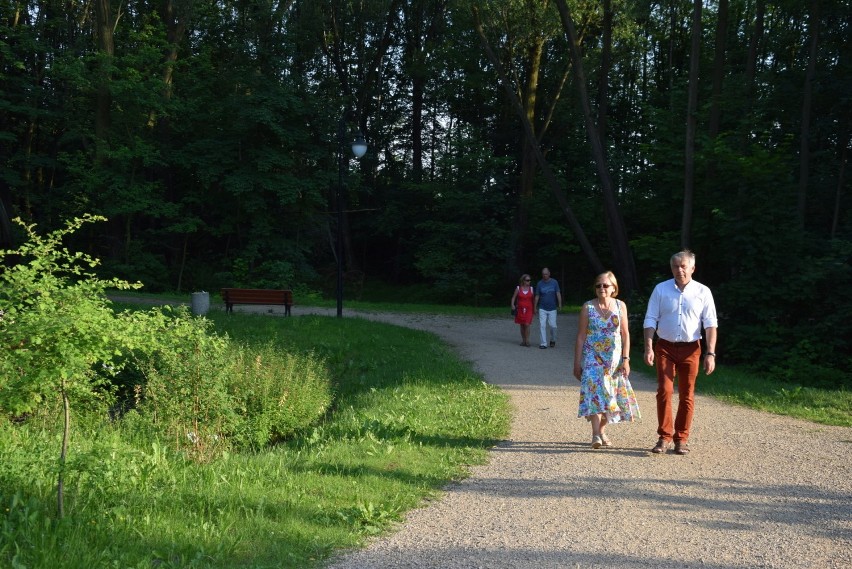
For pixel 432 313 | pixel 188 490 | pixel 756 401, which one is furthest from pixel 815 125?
pixel 188 490

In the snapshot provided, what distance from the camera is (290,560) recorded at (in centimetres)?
455

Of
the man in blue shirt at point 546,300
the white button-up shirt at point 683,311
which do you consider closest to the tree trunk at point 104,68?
the man in blue shirt at point 546,300

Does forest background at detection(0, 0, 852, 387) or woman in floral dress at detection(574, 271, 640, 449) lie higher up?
forest background at detection(0, 0, 852, 387)

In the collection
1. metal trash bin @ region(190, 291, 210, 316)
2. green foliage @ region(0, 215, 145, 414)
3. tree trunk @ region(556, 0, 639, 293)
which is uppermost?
tree trunk @ region(556, 0, 639, 293)

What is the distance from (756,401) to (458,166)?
2519 cm

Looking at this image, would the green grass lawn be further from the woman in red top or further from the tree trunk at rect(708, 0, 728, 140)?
the tree trunk at rect(708, 0, 728, 140)

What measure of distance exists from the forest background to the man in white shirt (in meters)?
13.3

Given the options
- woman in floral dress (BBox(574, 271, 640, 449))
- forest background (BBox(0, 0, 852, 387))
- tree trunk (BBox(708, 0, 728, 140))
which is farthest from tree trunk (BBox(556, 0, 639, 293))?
woman in floral dress (BBox(574, 271, 640, 449))

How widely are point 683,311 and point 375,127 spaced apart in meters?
→ 36.1

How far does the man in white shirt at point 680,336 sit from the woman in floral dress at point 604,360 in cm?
29

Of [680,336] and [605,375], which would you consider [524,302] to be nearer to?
[605,375]

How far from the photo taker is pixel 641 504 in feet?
18.8

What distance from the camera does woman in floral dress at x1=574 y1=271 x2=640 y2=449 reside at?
292 inches

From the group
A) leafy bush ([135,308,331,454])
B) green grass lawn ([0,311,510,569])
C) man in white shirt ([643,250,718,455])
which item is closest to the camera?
green grass lawn ([0,311,510,569])
